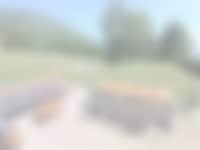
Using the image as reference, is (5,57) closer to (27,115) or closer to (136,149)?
(27,115)

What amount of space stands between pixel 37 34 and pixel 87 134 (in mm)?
257

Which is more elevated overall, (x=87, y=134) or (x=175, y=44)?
(x=175, y=44)

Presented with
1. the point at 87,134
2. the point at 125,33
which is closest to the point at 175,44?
the point at 125,33

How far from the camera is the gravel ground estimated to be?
70 centimetres

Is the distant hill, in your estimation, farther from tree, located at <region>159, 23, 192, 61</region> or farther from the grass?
tree, located at <region>159, 23, 192, 61</region>

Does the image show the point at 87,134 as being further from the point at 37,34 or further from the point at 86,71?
the point at 37,34

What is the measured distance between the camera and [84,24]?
0.76 m

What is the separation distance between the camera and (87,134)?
28.1 inches

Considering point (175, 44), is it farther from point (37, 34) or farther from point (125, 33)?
point (37, 34)

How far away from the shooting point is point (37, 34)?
0.74 meters

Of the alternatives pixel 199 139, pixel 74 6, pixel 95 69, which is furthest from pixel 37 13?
pixel 199 139

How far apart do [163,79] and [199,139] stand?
16 cm

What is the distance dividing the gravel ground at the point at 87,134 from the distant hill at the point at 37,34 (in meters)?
0.11

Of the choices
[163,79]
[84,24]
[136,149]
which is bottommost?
[136,149]
